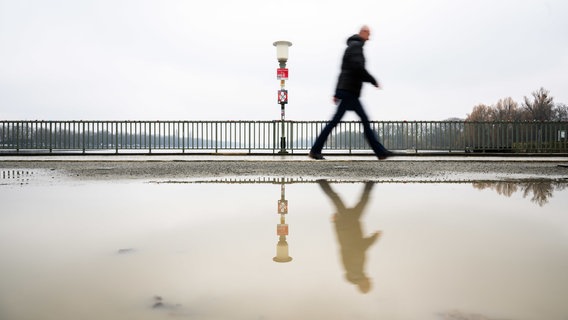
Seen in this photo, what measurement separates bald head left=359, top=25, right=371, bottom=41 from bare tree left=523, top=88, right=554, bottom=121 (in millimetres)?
82288

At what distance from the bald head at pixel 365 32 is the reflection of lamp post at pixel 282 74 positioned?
1027cm

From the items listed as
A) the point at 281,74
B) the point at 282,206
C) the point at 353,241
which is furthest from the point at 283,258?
the point at 281,74

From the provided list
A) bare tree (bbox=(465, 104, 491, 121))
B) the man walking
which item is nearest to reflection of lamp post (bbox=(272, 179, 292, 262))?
the man walking

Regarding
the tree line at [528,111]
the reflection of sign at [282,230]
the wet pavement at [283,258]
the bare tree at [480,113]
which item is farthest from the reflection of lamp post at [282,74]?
the bare tree at [480,113]

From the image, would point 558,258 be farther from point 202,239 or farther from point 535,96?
point 535,96

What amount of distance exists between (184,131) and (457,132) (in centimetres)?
1202

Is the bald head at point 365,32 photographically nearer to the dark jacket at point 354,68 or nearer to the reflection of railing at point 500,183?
the dark jacket at point 354,68

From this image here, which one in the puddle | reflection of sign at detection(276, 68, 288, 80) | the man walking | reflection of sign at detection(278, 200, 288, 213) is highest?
reflection of sign at detection(276, 68, 288, 80)

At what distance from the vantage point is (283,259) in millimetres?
2039

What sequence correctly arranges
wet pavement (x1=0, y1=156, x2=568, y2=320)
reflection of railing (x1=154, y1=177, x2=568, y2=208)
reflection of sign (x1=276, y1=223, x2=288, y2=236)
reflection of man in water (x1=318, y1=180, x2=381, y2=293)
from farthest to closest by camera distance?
reflection of railing (x1=154, y1=177, x2=568, y2=208) < reflection of sign (x1=276, y1=223, x2=288, y2=236) < reflection of man in water (x1=318, y1=180, x2=381, y2=293) < wet pavement (x1=0, y1=156, x2=568, y2=320)

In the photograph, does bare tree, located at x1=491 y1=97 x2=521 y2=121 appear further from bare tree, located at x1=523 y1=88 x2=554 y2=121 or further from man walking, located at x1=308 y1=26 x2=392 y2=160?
man walking, located at x1=308 y1=26 x2=392 y2=160

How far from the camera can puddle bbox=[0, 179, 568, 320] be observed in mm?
1458

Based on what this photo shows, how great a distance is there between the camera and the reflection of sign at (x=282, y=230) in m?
2.63

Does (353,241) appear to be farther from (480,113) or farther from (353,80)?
(480,113)
